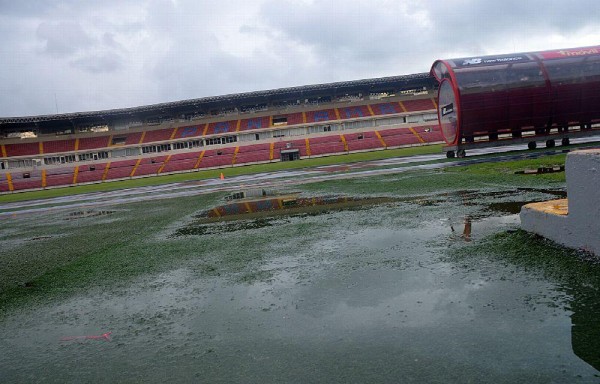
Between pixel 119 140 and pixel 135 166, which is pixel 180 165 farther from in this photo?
pixel 119 140

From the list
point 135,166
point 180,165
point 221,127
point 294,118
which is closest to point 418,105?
point 294,118

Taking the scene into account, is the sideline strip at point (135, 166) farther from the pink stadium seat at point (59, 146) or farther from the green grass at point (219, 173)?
the pink stadium seat at point (59, 146)

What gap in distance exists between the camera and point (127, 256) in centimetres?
673

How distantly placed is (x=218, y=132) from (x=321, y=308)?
60648mm

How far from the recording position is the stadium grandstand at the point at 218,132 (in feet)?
181

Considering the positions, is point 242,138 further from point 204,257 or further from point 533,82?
point 204,257

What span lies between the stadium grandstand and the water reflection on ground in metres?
49.5

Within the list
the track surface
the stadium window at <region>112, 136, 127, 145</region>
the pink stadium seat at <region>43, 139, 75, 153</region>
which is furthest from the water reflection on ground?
the pink stadium seat at <region>43, 139, 75, 153</region>

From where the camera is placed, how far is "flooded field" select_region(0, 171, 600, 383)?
8.60ft

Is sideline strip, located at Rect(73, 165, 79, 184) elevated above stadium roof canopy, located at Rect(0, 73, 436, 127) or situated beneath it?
situated beneath

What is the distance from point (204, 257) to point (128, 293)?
1.49 m

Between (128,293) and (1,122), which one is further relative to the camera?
(1,122)

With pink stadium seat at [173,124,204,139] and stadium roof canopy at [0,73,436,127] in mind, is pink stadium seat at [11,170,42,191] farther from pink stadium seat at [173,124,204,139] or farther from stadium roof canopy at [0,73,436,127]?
pink stadium seat at [173,124,204,139]

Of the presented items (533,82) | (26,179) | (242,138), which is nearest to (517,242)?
(533,82)
